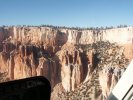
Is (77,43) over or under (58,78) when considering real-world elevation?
over

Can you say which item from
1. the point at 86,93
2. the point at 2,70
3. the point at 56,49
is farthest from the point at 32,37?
the point at 86,93

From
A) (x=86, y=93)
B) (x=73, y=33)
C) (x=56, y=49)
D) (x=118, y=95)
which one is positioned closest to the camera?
(x=118, y=95)

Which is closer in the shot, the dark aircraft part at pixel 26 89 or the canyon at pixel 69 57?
the dark aircraft part at pixel 26 89

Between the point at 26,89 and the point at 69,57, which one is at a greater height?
the point at 26,89

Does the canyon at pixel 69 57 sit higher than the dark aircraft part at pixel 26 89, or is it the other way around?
the dark aircraft part at pixel 26 89

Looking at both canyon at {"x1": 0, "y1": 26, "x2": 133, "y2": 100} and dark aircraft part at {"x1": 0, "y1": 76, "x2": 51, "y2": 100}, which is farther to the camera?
canyon at {"x1": 0, "y1": 26, "x2": 133, "y2": 100}

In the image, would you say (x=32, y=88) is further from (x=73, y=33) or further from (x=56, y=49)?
(x=73, y=33)

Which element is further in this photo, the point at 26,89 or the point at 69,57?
the point at 69,57

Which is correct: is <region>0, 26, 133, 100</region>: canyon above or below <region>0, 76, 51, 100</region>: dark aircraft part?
below
